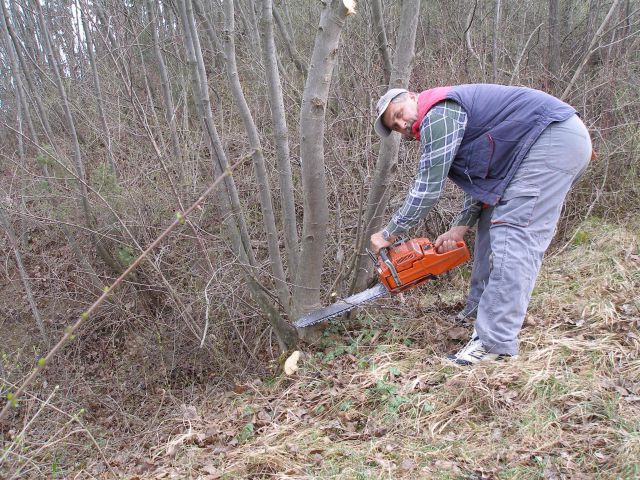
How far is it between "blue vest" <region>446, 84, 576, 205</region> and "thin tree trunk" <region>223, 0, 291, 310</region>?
1.47 m

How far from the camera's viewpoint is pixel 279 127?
3.94m

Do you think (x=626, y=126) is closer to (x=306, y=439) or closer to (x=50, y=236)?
(x=306, y=439)

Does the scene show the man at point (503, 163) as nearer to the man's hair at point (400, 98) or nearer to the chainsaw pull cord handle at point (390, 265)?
the man's hair at point (400, 98)

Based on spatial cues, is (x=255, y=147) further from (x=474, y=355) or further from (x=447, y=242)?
(x=474, y=355)

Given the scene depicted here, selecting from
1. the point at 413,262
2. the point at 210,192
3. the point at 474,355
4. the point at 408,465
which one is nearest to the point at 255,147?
the point at 210,192

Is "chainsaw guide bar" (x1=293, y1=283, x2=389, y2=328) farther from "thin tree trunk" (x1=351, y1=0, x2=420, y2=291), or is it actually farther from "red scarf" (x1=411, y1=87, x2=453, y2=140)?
"red scarf" (x1=411, y1=87, x2=453, y2=140)

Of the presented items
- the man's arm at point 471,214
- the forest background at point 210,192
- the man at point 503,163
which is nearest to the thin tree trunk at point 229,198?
the forest background at point 210,192

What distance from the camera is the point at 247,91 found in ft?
25.6

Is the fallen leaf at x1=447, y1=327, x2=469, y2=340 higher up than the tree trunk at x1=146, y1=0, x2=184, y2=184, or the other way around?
the tree trunk at x1=146, y1=0, x2=184, y2=184

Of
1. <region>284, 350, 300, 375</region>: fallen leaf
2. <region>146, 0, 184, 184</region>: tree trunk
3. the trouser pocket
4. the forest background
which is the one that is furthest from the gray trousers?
<region>146, 0, 184, 184</region>: tree trunk

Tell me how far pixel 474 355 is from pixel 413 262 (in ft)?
2.36

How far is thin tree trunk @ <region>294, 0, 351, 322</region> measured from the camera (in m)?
3.42

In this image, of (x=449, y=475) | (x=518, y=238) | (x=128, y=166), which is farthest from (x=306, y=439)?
(x=128, y=166)

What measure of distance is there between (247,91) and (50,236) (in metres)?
3.61
